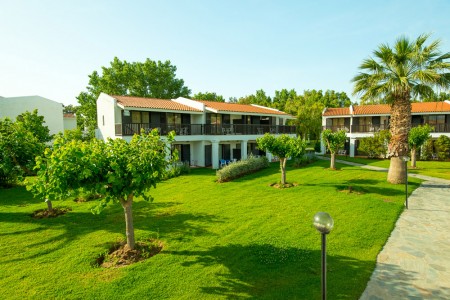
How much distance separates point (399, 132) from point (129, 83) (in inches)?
1467

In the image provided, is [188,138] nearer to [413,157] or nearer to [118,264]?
[118,264]

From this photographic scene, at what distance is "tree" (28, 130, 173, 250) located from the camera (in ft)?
20.0

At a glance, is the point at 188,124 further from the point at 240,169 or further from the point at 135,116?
the point at 240,169

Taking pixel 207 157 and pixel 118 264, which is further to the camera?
pixel 207 157

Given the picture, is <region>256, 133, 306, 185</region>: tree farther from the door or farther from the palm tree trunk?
the door

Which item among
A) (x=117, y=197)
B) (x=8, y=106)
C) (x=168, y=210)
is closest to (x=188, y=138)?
(x=168, y=210)

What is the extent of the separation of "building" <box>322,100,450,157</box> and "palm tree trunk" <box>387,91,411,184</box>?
18.1 meters

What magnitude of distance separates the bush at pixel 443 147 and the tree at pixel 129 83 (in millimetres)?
36848

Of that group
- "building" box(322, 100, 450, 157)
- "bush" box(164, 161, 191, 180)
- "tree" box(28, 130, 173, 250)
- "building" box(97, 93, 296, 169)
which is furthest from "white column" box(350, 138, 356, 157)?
"tree" box(28, 130, 173, 250)

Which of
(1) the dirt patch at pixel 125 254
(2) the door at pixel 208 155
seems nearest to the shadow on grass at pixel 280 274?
(1) the dirt patch at pixel 125 254

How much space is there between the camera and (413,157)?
74.4 feet

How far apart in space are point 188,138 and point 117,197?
16514mm

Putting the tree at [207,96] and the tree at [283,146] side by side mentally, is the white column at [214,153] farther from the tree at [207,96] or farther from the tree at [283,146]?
the tree at [207,96]

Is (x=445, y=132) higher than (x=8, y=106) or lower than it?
lower
